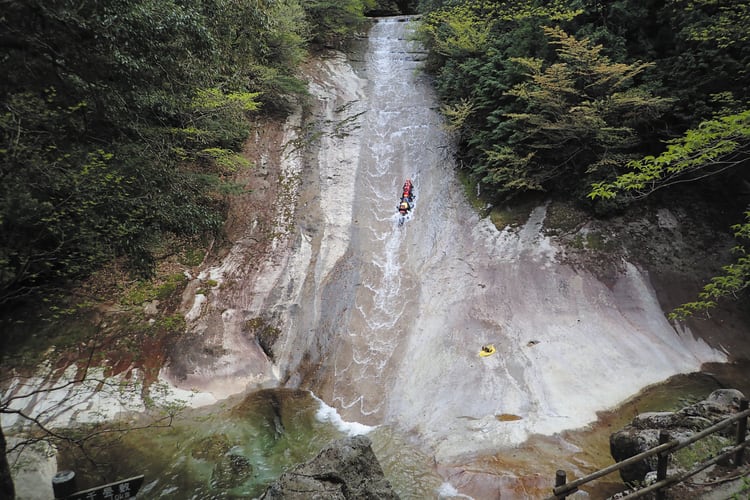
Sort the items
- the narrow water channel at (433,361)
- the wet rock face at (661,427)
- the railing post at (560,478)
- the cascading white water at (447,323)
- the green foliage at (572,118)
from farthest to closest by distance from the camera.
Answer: the green foliage at (572,118) < the cascading white water at (447,323) < the narrow water channel at (433,361) < the wet rock face at (661,427) < the railing post at (560,478)

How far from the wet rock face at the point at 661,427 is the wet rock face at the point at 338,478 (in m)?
3.54

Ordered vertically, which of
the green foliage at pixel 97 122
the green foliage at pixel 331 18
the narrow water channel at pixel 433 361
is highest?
the green foliage at pixel 331 18

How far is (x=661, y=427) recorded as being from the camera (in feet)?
20.9

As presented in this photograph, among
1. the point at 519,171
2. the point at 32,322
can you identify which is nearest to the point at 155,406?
the point at 32,322

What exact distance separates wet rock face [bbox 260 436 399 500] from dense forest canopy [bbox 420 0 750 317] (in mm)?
6728

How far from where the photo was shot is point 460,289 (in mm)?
11125

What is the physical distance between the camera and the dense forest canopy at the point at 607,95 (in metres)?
9.12

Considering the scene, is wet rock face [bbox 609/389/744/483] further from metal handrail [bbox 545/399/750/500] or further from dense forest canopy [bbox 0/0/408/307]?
dense forest canopy [bbox 0/0/408/307]

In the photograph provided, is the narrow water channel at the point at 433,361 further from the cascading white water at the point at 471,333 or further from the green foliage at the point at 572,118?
the green foliage at the point at 572,118

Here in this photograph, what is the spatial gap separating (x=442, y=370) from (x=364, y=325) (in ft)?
7.96

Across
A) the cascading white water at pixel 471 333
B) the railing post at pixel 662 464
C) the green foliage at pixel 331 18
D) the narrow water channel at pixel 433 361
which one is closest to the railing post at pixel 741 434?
the railing post at pixel 662 464

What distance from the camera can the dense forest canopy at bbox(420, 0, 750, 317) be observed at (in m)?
9.12

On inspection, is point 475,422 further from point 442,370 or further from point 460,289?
point 460,289

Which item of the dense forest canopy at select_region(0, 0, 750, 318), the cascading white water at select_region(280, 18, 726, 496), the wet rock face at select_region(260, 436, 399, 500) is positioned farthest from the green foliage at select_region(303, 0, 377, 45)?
the wet rock face at select_region(260, 436, 399, 500)
